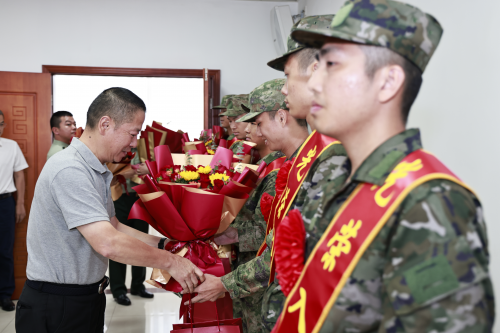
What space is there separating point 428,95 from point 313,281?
127cm

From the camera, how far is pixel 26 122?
13.6 feet

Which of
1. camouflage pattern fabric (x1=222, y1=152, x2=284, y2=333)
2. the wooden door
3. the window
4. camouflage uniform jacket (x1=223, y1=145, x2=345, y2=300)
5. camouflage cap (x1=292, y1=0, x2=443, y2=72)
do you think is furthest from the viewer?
the window

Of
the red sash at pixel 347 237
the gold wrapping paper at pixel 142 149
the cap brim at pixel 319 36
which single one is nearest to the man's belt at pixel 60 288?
the red sash at pixel 347 237

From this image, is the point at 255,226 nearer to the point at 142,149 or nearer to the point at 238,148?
the point at 238,148

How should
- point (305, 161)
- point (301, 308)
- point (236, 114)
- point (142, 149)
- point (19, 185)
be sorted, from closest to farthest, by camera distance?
A: point (301, 308) → point (305, 161) → point (142, 149) → point (236, 114) → point (19, 185)

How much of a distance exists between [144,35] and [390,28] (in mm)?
4569

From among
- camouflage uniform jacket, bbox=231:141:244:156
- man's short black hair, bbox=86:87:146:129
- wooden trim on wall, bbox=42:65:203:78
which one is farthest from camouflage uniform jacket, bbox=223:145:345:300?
wooden trim on wall, bbox=42:65:203:78

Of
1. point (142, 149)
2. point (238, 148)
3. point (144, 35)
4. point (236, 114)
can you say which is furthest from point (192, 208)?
point (144, 35)

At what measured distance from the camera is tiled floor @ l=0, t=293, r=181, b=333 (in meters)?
3.19

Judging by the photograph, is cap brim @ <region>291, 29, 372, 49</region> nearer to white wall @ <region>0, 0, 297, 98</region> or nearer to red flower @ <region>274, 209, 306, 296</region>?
red flower @ <region>274, 209, 306, 296</region>

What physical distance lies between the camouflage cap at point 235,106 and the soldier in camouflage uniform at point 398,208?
283 centimetres

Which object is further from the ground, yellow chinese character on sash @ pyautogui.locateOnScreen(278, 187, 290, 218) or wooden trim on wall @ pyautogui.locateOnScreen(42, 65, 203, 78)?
wooden trim on wall @ pyautogui.locateOnScreen(42, 65, 203, 78)

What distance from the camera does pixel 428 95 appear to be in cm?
168

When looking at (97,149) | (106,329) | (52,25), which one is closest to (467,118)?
(97,149)
